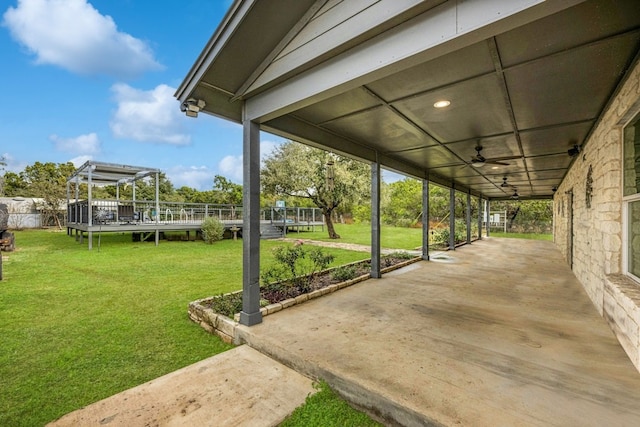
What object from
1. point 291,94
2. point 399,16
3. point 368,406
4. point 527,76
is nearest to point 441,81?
point 527,76

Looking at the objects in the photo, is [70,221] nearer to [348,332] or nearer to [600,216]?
[348,332]

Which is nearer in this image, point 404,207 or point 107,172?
point 107,172

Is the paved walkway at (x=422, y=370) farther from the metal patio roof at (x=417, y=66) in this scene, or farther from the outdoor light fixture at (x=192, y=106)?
the outdoor light fixture at (x=192, y=106)

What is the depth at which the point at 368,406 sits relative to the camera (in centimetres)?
208

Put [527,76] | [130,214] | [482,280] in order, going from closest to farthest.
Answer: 1. [527,76]
2. [482,280]
3. [130,214]

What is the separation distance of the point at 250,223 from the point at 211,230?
372 inches

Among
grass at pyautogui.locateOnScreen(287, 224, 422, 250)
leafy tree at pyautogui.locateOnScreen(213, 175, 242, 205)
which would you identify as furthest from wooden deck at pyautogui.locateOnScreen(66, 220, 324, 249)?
leafy tree at pyautogui.locateOnScreen(213, 175, 242, 205)

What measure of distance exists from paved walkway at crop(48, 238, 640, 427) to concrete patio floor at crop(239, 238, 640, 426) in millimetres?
11

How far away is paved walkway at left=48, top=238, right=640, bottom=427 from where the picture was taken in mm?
1918

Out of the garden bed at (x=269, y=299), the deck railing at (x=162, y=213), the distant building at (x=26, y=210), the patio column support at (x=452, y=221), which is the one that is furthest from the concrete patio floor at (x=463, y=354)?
the distant building at (x=26, y=210)

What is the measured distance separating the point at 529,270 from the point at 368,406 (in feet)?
22.6

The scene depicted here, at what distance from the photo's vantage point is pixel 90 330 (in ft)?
11.2

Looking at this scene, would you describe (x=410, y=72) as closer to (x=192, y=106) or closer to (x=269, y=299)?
(x=192, y=106)

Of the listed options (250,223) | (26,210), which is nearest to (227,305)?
(250,223)
